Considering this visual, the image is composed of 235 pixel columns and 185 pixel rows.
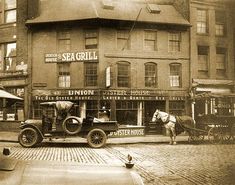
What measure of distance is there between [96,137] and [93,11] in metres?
4.17

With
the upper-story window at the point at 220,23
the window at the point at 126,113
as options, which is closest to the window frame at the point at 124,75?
the window at the point at 126,113

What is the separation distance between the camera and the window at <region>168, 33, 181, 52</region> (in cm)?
320

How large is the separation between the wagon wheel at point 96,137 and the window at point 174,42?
3.71 m

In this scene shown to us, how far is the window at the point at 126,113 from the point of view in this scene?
331cm

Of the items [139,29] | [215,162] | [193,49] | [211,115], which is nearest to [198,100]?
[211,115]

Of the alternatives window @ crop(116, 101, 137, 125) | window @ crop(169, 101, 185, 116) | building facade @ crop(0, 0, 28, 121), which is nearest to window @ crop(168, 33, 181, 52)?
window @ crop(169, 101, 185, 116)

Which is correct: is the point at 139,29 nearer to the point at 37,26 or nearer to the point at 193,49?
the point at 193,49

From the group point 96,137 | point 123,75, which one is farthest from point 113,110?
point 96,137

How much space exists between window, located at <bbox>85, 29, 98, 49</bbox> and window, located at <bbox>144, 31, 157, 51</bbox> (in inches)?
21.3

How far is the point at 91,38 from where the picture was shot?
336 cm

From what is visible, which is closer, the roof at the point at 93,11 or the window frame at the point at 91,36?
the roof at the point at 93,11

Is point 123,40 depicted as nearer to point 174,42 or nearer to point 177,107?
point 174,42

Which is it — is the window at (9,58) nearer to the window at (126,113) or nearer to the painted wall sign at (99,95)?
the painted wall sign at (99,95)

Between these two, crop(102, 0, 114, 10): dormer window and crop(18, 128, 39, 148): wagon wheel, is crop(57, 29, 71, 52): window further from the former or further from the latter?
crop(18, 128, 39, 148): wagon wheel
